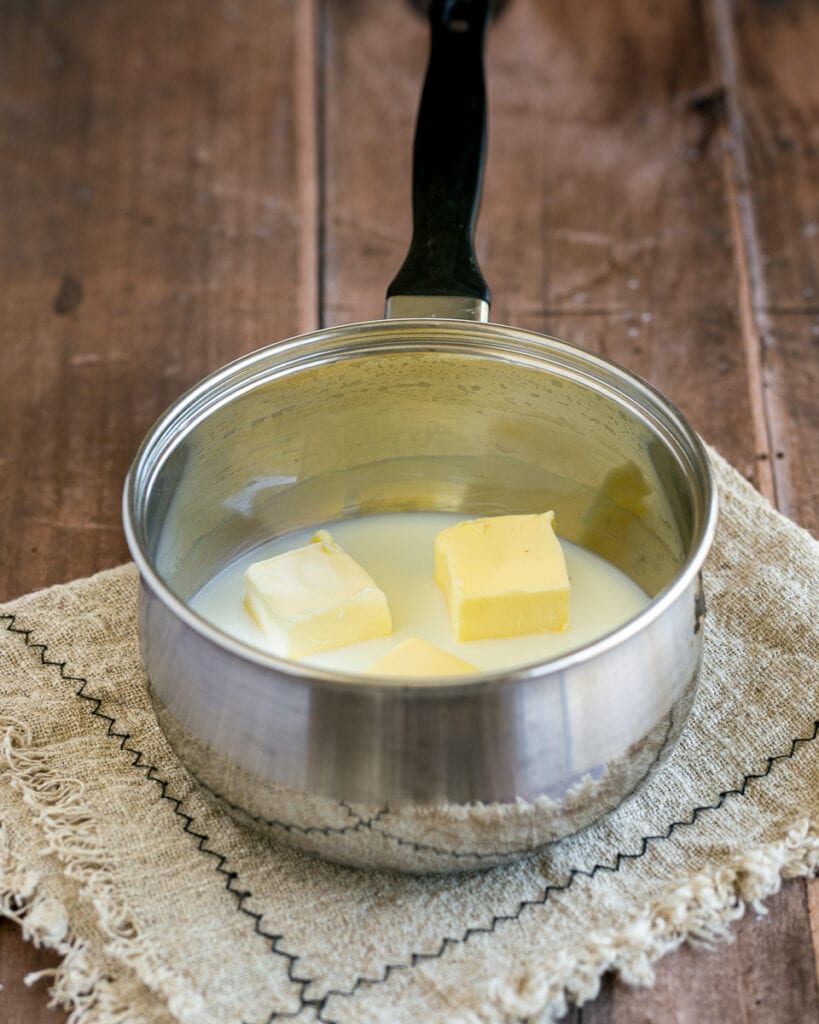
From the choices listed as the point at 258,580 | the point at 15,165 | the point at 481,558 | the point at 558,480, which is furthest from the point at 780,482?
the point at 15,165

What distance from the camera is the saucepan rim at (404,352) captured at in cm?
75

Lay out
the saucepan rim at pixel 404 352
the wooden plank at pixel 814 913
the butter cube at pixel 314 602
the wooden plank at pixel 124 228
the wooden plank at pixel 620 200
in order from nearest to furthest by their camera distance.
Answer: the saucepan rim at pixel 404 352, the wooden plank at pixel 814 913, the butter cube at pixel 314 602, the wooden plank at pixel 124 228, the wooden plank at pixel 620 200

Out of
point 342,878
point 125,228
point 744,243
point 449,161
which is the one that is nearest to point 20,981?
point 342,878

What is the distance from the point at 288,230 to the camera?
1.57m

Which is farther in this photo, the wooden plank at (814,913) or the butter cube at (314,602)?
the butter cube at (314,602)

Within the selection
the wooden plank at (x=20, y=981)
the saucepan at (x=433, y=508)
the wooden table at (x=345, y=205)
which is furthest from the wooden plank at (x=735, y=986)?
the wooden table at (x=345, y=205)

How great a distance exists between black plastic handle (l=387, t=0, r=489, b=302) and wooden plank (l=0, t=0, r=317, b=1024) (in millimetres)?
311

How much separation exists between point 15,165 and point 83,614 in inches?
30.5

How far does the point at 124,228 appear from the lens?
1.56 m

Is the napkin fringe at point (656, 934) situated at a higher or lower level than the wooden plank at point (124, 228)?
lower

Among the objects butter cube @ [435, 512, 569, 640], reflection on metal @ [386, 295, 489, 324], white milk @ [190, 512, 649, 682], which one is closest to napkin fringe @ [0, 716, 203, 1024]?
white milk @ [190, 512, 649, 682]

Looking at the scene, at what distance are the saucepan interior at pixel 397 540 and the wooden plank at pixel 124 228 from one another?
0.20 metres

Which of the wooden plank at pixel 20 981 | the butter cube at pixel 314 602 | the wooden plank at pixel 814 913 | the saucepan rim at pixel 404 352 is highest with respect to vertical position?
the saucepan rim at pixel 404 352

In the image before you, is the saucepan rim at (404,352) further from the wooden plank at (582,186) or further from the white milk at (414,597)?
the wooden plank at (582,186)
